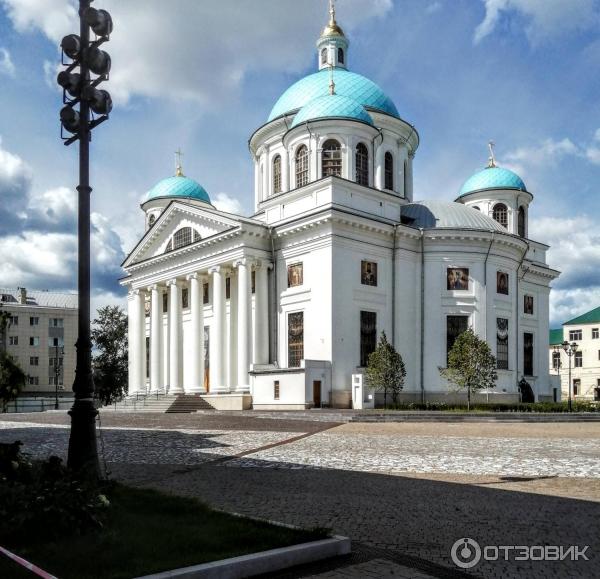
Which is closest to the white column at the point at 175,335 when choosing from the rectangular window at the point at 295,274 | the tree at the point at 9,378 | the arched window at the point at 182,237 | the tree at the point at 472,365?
the arched window at the point at 182,237

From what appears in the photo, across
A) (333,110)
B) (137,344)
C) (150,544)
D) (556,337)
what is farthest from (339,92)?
(556,337)

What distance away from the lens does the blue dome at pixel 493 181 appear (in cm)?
5259

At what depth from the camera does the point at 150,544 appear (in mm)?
6090

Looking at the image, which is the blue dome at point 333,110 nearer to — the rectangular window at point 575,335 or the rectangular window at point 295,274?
the rectangular window at point 295,274

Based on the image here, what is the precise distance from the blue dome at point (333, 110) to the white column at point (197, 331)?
12.2 meters

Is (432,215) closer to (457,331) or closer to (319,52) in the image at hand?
(457,331)

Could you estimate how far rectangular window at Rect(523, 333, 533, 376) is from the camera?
47.1 m

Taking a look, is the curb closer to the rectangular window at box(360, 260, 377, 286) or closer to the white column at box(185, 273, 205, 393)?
the rectangular window at box(360, 260, 377, 286)

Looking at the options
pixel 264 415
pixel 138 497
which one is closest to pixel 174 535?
pixel 138 497

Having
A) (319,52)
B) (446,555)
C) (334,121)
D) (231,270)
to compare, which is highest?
(319,52)

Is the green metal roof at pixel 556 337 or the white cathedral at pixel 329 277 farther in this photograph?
the green metal roof at pixel 556 337

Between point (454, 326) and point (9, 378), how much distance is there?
32.0 metres

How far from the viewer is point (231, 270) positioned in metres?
42.7

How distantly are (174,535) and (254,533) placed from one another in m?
0.77
